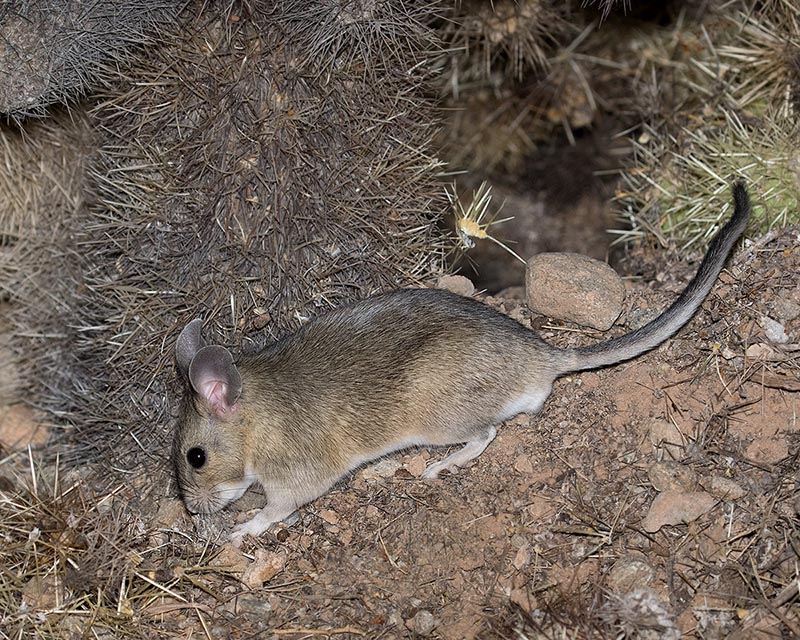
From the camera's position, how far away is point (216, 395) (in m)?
4.55

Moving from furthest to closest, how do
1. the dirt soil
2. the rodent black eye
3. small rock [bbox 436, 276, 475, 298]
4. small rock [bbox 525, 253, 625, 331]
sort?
1. small rock [bbox 436, 276, 475, 298]
2. small rock [bbox 525, 253, 625, 331]
3. the rodent black eye
4. the dirt soil

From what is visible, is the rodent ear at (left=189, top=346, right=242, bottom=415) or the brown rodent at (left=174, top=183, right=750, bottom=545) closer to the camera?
the rodent ear at (left=189, top=346, right=242, bottom=415)

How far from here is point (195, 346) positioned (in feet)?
15.3

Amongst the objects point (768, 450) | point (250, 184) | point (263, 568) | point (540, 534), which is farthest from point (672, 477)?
point (250, 184)

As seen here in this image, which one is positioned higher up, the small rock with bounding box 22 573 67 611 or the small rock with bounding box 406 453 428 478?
the small rock with bounding box 406 453 428 478

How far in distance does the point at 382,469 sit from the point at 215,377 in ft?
3.68

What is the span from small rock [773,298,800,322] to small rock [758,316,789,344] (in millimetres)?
43

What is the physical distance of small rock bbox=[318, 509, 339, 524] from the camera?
485cm

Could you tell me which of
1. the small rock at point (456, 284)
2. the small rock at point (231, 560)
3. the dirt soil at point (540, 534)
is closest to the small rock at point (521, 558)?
the dirt soil at point (540, 534)

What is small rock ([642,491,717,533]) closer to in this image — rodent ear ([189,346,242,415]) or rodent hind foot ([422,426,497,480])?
rodent hind foot ([422,426,497,480])

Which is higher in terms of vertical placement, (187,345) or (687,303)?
(187,345)

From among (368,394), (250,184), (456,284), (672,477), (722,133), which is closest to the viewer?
(672,477)

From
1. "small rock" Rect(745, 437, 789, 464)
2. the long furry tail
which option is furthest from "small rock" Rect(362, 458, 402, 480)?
"small rock" Rect(745, 437, 789, 464)

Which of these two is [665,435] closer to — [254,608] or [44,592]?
[254,608]
